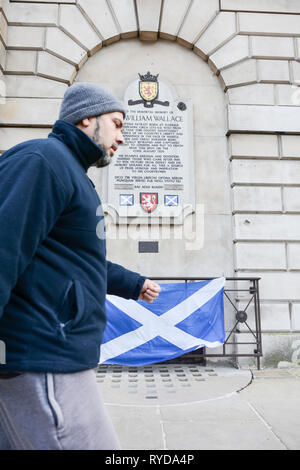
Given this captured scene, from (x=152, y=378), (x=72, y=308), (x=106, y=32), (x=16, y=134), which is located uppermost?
(x=106, y=32)

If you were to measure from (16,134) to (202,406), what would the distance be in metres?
5.08

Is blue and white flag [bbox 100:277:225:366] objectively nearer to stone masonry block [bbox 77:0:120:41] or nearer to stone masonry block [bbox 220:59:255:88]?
stone masonry block [bbox 220:59:255:88]

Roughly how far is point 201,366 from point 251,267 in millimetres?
1766

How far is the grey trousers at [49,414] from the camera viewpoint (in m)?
1.17

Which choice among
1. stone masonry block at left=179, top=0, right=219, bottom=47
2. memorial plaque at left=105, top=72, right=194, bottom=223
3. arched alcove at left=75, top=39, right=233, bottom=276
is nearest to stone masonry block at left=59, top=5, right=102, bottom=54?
arched alcove at left=75, top=39, right=233, bottom=276

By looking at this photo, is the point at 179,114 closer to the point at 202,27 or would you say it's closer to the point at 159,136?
the point at 159,136

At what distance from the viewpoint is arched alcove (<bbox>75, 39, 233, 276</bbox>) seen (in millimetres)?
6160

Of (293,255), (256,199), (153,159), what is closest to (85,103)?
(153,159)

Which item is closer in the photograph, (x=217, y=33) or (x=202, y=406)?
(x=202, y=406)

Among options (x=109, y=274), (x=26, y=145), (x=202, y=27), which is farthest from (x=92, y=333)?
(x=202, y=27)

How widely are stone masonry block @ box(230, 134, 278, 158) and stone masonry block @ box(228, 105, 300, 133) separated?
0.12 m

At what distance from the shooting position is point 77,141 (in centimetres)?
156

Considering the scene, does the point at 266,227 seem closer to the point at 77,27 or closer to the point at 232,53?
the point at 232,53

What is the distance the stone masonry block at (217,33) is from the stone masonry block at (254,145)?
174 centimetres
